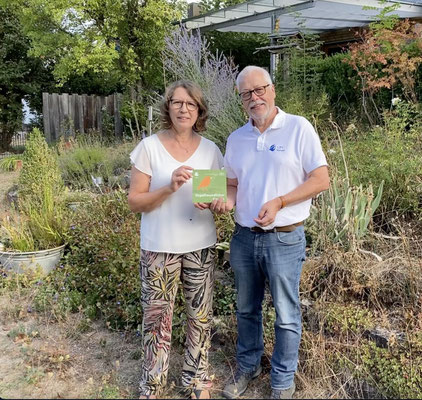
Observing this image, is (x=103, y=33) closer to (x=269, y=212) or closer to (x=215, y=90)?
(x=215, y=90)

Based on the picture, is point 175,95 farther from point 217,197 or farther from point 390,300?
point 390,300

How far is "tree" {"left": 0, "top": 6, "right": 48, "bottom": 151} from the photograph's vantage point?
49.5 feet

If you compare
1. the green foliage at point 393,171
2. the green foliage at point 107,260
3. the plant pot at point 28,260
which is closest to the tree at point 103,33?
the green foliage at point 107,260

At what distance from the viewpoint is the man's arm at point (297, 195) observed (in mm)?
2205

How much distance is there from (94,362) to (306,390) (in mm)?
1482

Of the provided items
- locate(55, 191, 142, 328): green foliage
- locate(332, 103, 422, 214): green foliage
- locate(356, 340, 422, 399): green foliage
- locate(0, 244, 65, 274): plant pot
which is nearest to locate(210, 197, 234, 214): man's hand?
locate(356, 340, 422, 399): green foliage

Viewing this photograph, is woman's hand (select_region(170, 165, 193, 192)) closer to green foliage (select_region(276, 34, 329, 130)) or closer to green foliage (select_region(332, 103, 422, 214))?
green foliage (select_region(332, 103, 422, 214))

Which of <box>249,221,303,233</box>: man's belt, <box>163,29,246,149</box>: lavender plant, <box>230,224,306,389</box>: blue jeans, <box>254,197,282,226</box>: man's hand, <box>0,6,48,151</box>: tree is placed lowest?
<box>230,224,306,389</box>: blue jeans

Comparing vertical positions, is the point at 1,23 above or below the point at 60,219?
above

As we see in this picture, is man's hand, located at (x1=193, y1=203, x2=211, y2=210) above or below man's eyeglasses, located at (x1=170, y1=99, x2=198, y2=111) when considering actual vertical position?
below

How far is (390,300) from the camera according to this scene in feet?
→ 9.92

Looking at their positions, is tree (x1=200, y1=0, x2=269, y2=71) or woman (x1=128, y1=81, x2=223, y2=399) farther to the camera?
tree (x1=200, y1=0, x2=269, y2=71)

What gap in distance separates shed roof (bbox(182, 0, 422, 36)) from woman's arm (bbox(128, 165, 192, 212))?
→ 7.43 meters

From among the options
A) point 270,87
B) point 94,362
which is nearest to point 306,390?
point 94,362
